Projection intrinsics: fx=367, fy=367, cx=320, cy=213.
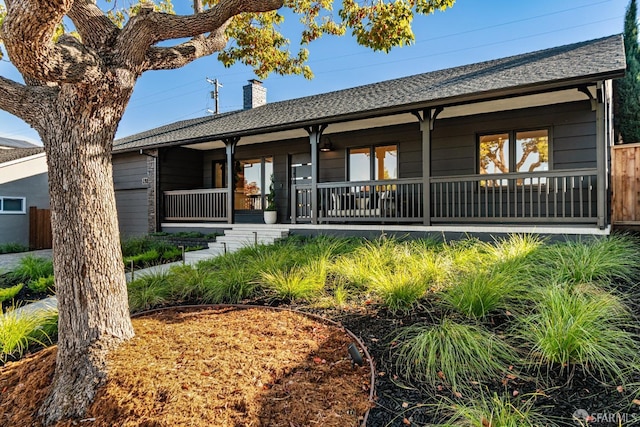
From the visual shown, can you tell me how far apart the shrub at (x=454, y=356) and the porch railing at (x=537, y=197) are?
4.70 metres

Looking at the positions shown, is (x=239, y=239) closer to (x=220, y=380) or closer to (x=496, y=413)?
(x=220, y=380)

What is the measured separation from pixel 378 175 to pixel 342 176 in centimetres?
102

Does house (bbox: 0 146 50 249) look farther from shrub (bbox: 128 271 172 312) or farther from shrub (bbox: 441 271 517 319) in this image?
shrub (bbox: 441 271 517 319)

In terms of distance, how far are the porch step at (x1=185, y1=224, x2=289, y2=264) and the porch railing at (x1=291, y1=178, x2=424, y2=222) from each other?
0.64 m

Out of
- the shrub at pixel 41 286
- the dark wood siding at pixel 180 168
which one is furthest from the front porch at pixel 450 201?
the shrub at pixel 41 286

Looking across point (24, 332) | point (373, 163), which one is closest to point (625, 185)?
point (373, 163)

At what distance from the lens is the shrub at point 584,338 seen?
2242 mm

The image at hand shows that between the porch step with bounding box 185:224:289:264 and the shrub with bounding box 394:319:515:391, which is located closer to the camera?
the shrub with bounding box 394:319:515:391

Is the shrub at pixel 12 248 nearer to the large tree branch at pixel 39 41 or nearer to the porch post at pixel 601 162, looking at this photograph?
the large tree branch at pixel 39 41

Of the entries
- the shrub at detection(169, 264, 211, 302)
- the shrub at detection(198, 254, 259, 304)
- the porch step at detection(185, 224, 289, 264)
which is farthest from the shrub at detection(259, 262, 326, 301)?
the porch step at detection(185, 224, 289, 264)

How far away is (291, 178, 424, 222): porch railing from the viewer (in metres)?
8.07

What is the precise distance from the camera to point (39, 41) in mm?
2111

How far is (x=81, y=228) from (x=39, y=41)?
1.20 metres

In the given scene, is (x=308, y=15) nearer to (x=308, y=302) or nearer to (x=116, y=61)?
(x=116, y=61)
